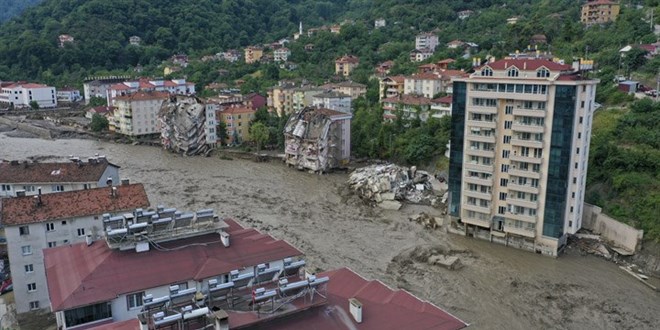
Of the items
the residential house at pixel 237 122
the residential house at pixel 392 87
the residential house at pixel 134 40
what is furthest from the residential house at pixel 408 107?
the residential house at pixel 134 40

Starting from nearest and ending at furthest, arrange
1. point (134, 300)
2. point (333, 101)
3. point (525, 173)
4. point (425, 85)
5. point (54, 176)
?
point (134, 300)
point (54, 176)
point (525, 173)
point (333, 101)
point (425, 85)

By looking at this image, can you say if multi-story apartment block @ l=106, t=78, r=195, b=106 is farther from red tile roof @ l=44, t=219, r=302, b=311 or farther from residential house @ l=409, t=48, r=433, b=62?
red tile roof @ l=44, t=219, r=302, b=311

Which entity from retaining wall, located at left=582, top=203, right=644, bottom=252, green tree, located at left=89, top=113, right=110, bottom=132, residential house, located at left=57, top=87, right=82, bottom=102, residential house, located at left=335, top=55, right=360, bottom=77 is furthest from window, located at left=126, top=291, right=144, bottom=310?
residential house, located at left=57, top=87, right=82, bottom=102

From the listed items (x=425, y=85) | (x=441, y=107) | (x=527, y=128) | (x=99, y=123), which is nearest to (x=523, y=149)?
(x=527, y=128)

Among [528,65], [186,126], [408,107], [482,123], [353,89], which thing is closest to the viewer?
[528,65]

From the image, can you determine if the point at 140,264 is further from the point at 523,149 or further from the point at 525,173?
the point at 523,149

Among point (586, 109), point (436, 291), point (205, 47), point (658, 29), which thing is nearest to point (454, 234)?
point (436, 291)
